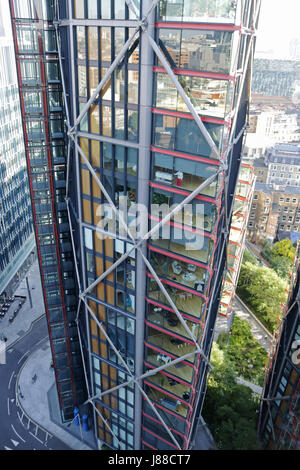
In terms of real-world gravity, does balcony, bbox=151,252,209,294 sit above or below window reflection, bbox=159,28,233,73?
below

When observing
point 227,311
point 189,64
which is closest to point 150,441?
point 227,311

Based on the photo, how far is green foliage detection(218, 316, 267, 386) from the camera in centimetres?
5347

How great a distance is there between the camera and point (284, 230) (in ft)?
333

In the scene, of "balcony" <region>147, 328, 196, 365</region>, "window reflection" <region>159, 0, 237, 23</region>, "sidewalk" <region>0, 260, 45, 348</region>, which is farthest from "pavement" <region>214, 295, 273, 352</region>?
"window reflection" <region>159, 0, 237, 23</region>

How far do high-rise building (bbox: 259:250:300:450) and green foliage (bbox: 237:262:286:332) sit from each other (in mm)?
24505

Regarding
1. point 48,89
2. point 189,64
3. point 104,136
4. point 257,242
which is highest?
point 189,64

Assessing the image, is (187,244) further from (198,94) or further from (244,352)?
(244,352)

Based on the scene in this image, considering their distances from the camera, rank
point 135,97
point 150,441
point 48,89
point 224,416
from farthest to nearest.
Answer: point 224,416 → point 150,441 → point 48,89 → point 135,97

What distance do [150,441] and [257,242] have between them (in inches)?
2791

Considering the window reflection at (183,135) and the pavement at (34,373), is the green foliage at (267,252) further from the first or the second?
the window reflection at (183,135)

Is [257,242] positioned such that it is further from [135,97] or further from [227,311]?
[135,97]

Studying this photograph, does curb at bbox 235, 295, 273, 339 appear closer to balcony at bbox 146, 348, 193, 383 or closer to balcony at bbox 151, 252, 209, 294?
balcony at bbox 146, 348, 193, 383

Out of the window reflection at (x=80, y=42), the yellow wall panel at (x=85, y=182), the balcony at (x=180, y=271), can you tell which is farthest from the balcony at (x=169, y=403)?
the window reflection at (x=80, y=42)

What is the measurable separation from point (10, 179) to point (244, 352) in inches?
1992
